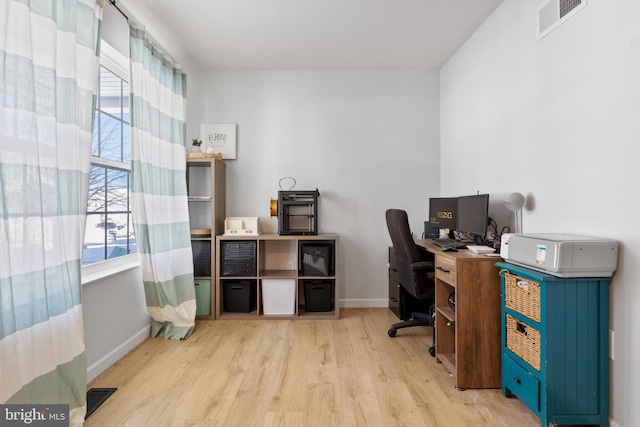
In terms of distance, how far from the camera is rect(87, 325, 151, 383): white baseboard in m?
2.10

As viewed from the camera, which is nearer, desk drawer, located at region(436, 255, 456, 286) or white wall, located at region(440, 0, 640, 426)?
white wall, located at region(440, 0, 640, 426)

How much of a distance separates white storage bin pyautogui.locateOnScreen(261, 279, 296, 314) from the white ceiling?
2317mm

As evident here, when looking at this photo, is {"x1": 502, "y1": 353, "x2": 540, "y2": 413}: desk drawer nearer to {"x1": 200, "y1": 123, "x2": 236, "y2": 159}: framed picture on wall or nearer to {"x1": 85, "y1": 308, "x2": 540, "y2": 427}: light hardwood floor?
{"x1": 85, "y1": 308, "x2": 540, "y2": 427}: light hardwood floor

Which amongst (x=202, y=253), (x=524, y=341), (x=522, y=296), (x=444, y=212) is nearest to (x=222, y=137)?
(x=202, y=253)

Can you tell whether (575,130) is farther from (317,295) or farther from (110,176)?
(110,176)

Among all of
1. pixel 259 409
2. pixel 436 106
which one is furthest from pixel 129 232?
pixel 436 106

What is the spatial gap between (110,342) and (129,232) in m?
0.88

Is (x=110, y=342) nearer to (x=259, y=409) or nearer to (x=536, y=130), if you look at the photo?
(x=259, y=409)

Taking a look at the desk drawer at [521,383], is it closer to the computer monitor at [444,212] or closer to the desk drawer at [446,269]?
the desk drawer at [446,269]

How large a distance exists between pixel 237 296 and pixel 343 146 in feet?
6.53

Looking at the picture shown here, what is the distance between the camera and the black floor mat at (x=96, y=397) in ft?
5.94

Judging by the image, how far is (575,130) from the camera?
178 cm

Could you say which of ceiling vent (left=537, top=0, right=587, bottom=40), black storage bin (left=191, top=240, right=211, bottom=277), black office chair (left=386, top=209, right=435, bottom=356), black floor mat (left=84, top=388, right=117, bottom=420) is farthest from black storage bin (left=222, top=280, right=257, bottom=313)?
ceiling vent (left=537, top=0, right=587, bottom=40)

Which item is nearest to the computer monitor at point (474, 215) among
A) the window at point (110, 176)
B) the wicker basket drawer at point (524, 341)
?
the wicker basket drawer at point (524, 341)
